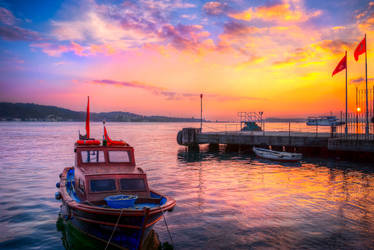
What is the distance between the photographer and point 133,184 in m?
11.6

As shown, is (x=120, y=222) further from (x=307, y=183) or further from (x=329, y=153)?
(x=329, y=153)

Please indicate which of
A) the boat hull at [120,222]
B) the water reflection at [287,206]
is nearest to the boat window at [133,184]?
the boat hull at [120,222]

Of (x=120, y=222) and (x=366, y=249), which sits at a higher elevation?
(x=120, y=222)

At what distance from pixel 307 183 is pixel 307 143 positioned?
18184 millimetres

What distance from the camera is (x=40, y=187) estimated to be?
21.7m

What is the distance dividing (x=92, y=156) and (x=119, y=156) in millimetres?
1420

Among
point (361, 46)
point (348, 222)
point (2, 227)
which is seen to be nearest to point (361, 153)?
point (361, 46)

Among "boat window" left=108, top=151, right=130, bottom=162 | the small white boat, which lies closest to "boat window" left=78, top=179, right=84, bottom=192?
"boat window" left=108, top=151, right=130, bottom=162

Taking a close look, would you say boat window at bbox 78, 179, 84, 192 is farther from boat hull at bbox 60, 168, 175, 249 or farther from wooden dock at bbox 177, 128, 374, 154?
wooden dock at bbox 177, 128, 374, 154

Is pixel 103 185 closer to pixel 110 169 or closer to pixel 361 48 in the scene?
pixel 110 169

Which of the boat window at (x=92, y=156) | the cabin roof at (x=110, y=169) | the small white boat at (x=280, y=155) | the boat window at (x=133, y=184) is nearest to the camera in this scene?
the boat window at (x=133, y=184)

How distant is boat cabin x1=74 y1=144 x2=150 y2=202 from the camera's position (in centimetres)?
1111

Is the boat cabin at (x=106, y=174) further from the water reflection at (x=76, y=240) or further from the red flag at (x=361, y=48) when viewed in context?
the red flag at (x=361, y=48)

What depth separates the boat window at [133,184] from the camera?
11.5m
